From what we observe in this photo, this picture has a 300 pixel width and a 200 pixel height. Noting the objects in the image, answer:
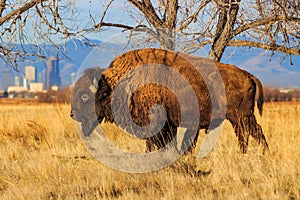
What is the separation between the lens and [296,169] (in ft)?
19.7

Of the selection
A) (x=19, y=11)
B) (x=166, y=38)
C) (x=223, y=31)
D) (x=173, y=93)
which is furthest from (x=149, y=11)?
(x=173, y=93)

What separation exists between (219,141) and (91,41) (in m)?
3.41

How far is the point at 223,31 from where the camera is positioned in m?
10.3

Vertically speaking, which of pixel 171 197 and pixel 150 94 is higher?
pixel 150 94

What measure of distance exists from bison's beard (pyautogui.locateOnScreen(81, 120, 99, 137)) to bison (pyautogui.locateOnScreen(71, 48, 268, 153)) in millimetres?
207

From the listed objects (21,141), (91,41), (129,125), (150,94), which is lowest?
(21,141)

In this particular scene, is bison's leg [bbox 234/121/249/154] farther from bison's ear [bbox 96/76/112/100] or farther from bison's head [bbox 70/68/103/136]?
bison's head [bbox 70/68/103/136]

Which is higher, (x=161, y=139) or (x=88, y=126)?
(x=88, y=126)

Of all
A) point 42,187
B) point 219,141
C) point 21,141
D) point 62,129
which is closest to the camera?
point 42,187

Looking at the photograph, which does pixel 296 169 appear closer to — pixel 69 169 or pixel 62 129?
pixel 69 169

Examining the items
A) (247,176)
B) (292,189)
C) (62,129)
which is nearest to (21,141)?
(62,129)

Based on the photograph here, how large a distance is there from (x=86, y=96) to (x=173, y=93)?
1.41m

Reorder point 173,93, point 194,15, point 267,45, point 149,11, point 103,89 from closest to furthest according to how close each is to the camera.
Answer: point 173,93 → point 103,89 → point 194,15 → point 149,11 → point 267,45

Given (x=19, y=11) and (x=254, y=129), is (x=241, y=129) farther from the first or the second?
(x=19, y=11)
